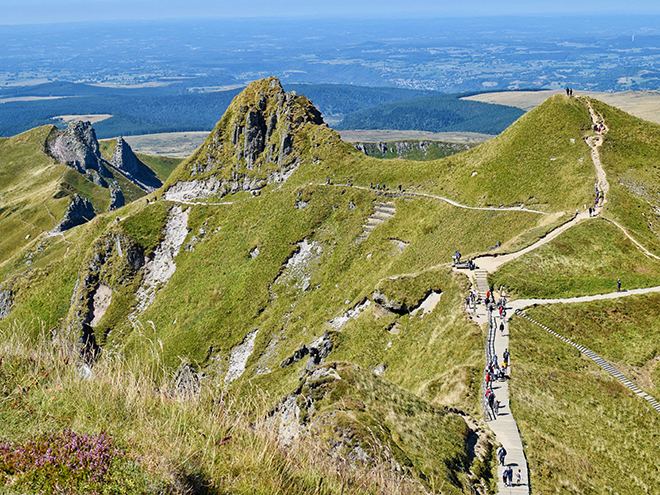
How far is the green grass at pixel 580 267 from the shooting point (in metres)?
54.5

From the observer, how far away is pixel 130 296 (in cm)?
10994

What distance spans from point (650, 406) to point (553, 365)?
7657 millimetres

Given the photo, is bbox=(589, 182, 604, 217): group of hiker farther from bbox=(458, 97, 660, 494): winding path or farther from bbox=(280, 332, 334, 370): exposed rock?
bbox=(280, 332, 334, 370): exposed rock

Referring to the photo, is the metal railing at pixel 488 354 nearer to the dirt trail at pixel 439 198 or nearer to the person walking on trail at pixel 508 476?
the person walking on trail at pixel 508 476

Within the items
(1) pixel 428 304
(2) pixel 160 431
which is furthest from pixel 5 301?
(2) pixel 160 431

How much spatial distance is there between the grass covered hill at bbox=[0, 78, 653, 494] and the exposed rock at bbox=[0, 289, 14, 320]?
116 cm

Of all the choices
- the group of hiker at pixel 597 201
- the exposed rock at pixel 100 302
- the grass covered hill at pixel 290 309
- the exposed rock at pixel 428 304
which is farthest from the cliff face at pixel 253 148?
the exposed rock at pixel 428 304

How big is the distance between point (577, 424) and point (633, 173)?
6381 centimetres

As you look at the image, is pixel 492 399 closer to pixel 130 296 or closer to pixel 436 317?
pixel 436 317

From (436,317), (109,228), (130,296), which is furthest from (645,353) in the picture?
(109,228)

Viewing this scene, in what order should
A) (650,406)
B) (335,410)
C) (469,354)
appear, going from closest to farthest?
(335,410), (650,406), (469,354)

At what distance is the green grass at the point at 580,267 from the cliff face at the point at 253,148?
76.3 m


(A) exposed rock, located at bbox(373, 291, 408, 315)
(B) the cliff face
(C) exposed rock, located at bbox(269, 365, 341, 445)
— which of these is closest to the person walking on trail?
(C) exposed rock, located at bbox(269, 365, 341, 445)

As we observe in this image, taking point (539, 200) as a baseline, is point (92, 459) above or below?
above
